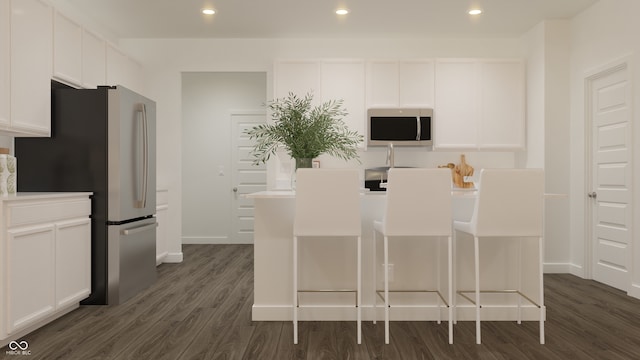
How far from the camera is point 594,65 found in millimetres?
4980

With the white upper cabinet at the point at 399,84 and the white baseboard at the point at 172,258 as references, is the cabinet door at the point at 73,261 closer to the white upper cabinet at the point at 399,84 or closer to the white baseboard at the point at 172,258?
the white baseboard at the point at 172,258

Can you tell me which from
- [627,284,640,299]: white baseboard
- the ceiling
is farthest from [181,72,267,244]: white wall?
[627,284,640,299]: white baseboard

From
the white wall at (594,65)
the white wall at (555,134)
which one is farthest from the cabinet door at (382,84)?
the white wall at (594,65)

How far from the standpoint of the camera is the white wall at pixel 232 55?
608cm

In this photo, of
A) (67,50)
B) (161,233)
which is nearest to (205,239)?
(161,233)

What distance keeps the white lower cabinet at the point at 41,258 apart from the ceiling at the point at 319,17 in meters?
2.33

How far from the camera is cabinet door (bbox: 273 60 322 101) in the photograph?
5.78 metres

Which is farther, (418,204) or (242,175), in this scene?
(242,175)

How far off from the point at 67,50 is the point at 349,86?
2985mm

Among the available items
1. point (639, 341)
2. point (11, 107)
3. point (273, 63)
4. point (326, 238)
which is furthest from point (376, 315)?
point (273, 63)

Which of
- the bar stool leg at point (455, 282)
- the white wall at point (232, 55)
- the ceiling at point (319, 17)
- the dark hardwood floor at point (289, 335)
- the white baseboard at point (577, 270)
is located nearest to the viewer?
the dark hardwood floor at point (289, 335)

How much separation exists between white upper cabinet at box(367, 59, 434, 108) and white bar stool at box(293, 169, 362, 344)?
2.86 metres

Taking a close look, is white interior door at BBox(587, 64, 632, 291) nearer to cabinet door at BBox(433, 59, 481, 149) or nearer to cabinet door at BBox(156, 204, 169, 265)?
cabinet door at BBox(433, 59, 481, 149)

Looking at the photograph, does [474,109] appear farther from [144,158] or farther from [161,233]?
[161,233]
